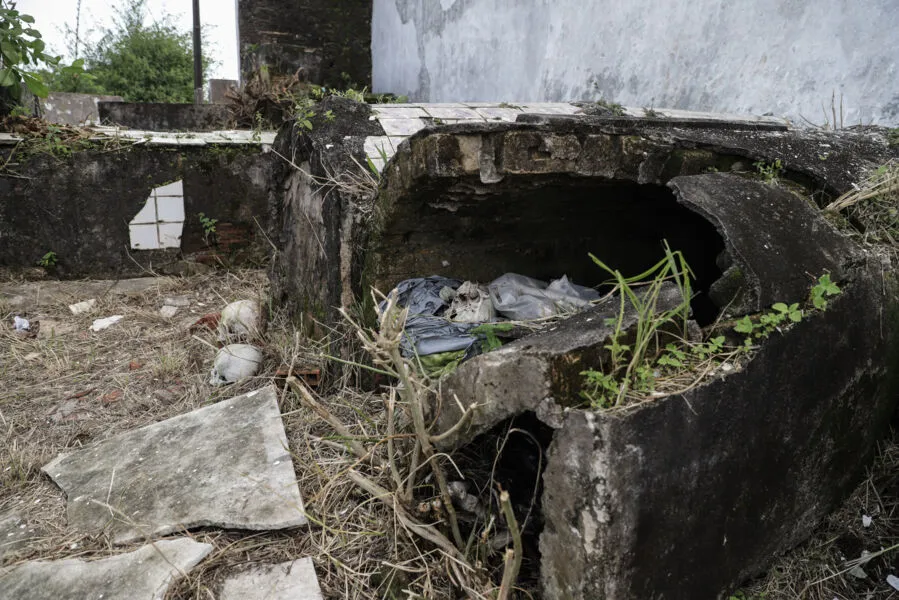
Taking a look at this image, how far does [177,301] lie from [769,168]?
4825 millimetres

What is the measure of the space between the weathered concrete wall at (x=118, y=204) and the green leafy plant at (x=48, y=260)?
0.04m

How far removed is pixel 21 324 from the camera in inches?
179

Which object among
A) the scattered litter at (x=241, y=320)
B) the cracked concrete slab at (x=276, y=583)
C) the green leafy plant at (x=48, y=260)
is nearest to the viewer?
the cracked concrete slab at (x=276, y=583)

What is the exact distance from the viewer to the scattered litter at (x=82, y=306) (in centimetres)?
489

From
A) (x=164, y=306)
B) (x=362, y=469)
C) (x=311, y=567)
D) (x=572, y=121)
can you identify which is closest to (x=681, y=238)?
(x=572, y=121)

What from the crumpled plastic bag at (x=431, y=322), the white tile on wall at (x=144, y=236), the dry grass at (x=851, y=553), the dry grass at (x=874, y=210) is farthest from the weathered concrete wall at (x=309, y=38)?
the dry grass at (x=851, y=553)

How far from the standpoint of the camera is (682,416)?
4.75ft

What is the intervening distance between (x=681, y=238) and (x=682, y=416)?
1657mm

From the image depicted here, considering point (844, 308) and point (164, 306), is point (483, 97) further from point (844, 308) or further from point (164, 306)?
point (844, 308)

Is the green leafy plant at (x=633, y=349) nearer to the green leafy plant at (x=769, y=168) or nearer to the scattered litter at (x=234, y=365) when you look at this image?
the green leafy plant at (x=769, y=168)

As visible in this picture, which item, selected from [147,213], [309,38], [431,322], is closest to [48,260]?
[147,213]

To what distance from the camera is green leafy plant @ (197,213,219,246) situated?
5746 millimetres

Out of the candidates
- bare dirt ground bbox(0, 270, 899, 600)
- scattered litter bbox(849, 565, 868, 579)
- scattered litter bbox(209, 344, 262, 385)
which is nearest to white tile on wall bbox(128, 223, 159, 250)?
bare dirt ground bbox(0, 270, 899, 600)

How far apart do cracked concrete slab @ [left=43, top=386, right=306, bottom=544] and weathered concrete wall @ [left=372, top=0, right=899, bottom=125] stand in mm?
3573
